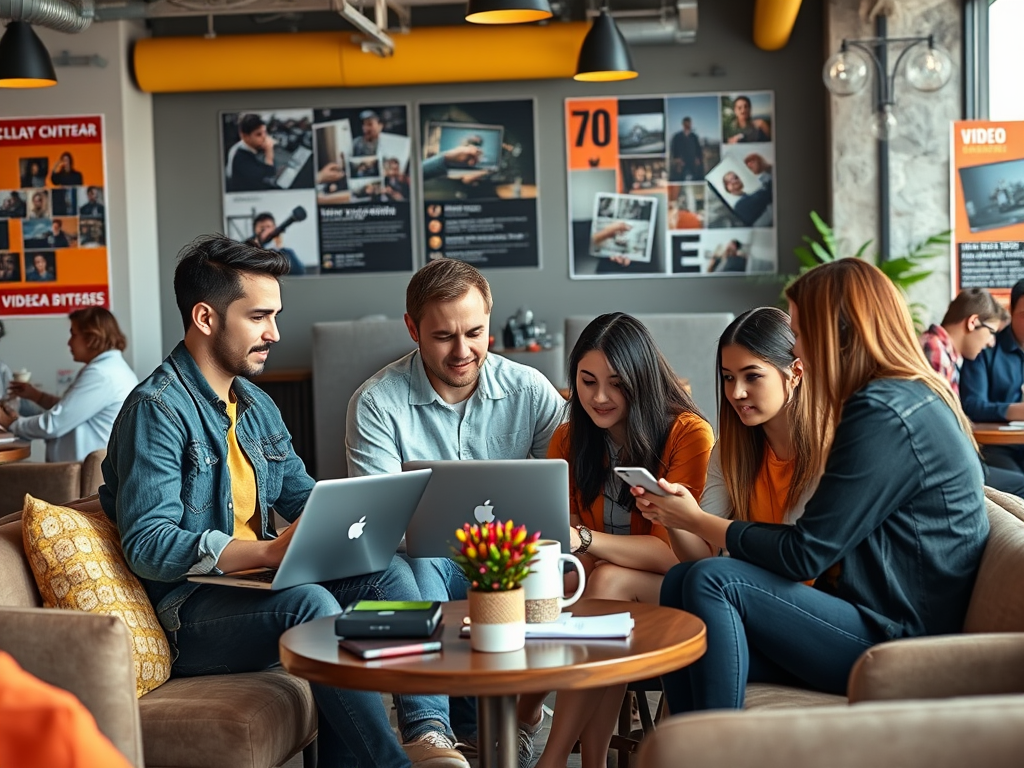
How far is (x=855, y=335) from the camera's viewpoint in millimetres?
2410

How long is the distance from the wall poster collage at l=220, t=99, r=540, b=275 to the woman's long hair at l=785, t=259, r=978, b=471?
6076 millimetres

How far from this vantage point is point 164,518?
106 inches

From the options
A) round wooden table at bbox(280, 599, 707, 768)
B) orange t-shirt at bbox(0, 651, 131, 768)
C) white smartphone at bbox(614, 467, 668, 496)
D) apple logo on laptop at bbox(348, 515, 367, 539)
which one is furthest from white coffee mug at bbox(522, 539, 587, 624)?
orange t-shirt at bbox(0, 651, 131, 768)

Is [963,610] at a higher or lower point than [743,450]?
lower

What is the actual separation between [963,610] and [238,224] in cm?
688

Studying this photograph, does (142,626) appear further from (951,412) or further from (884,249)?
(884,249)

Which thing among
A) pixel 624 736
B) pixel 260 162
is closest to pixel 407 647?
pixel 624 736

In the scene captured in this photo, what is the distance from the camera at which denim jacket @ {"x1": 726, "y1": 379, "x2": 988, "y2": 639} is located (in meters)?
2.33

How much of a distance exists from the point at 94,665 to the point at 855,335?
152 centimetres

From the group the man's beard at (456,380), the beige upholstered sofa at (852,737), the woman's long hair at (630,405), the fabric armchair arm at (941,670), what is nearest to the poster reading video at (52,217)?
the man's beard at (456,380)

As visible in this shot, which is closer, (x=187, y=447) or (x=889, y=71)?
(x=187, y=447)

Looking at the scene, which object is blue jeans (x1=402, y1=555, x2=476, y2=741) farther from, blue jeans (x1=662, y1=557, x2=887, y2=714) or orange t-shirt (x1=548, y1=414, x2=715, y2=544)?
blue jeans (x1=662, y1=557, x2=887, y2=714)

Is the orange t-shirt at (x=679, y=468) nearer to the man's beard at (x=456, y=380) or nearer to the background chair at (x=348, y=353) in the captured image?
the man's beard at (x=456, y=380)

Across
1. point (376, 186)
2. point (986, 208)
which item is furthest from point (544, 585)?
point (376, 186)
